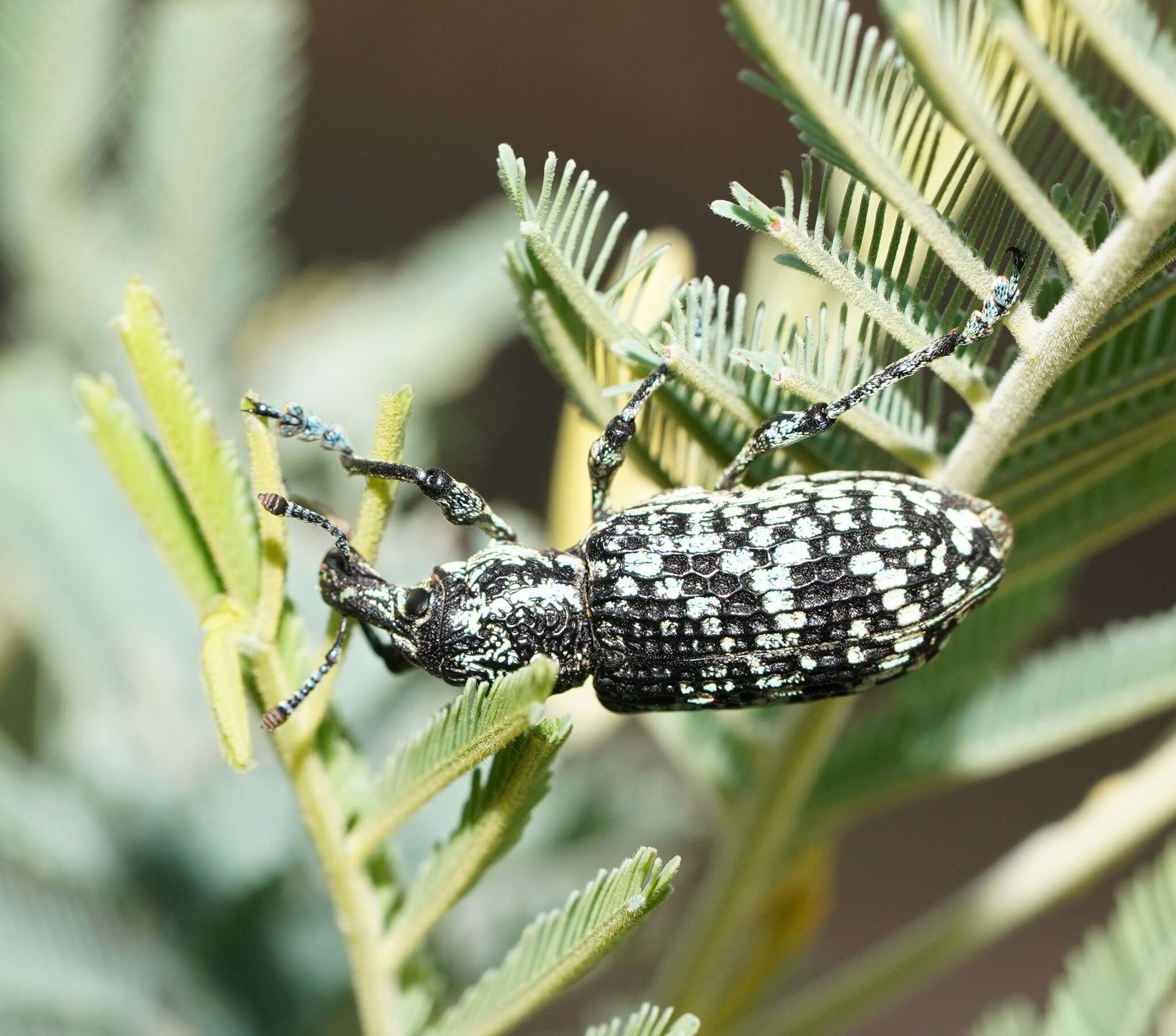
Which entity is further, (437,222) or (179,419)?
(437,222)

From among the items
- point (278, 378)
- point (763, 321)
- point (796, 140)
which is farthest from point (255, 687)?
point (278, 378)

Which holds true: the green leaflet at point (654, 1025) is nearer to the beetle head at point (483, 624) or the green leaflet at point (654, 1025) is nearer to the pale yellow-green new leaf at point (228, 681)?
the pale yellow-green new leaf at point (228, 681)

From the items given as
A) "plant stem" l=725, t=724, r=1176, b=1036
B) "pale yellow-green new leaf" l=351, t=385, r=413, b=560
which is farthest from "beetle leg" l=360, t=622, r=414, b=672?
"plant stem" l=725, t=724, r=1176, b=1036

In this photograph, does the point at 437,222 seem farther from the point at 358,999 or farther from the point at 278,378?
the point at 358,999

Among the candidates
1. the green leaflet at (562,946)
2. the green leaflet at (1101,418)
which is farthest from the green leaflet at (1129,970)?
the green leaflet at (562,946)

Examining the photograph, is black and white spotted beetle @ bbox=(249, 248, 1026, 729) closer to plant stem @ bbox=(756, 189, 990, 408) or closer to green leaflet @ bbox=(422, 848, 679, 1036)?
plant stem @ bbox=(756, 189, 990, 408)

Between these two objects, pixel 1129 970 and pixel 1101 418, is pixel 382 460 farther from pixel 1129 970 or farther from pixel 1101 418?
pixel 1129 970

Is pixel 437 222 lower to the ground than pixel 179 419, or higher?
higher
